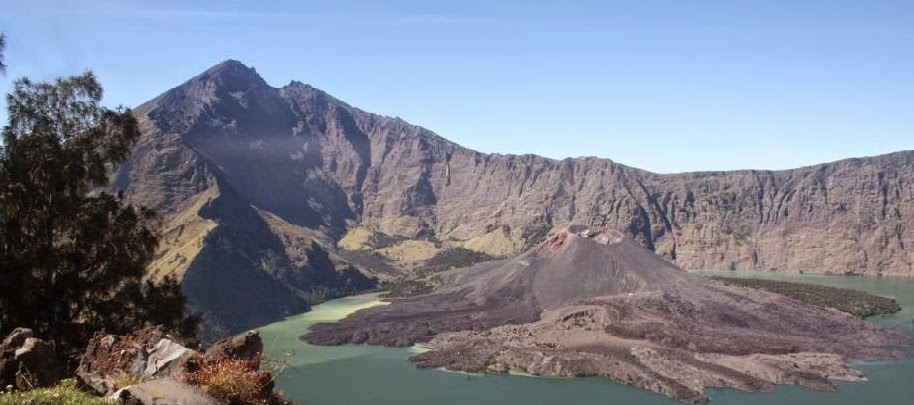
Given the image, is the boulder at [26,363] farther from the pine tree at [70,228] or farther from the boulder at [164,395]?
the pine tree at [70,228]

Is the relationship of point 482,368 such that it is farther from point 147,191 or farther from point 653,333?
point 147,191

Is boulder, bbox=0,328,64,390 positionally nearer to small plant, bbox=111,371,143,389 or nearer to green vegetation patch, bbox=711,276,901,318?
small plant, bbox=111,371,143,389

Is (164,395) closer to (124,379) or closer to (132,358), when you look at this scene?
(124,379)

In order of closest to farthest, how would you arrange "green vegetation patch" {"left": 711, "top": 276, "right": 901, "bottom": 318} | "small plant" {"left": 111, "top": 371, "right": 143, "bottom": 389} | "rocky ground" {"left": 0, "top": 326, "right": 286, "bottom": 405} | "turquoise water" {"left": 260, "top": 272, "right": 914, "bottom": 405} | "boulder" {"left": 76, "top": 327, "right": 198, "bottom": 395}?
"rocky ground" {"left": 0, "top": 326, "right": 286, "bottom": 405}
"small plant" {"left": 111, "top": 371, "right": 143, "bottom": 389}
"boulder" {"left": 76, "top": 327, "right": 198, "bottom": 395}
"turquoise water" {"left": 260, "top": 272, "right": 914, "bottom": 405}
"green vegetation patch" {"left": 711, "top": 276, "right": 901, "bottom": 318}

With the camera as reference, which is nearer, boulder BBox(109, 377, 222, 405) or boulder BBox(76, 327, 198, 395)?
boulder BBox(109, 377, 222, 405)

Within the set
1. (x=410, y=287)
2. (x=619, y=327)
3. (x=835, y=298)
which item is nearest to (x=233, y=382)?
(x=619, y=327)

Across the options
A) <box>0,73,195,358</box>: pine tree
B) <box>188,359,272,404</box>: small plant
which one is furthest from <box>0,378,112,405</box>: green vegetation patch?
<box>0,73,195,358</box>: pine tree

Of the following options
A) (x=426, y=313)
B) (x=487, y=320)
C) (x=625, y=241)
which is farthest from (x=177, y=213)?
(x=625, y=241)

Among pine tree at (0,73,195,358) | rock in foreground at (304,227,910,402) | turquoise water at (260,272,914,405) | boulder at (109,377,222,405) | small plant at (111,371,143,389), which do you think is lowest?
turquoise water at (260,272,914,405)
